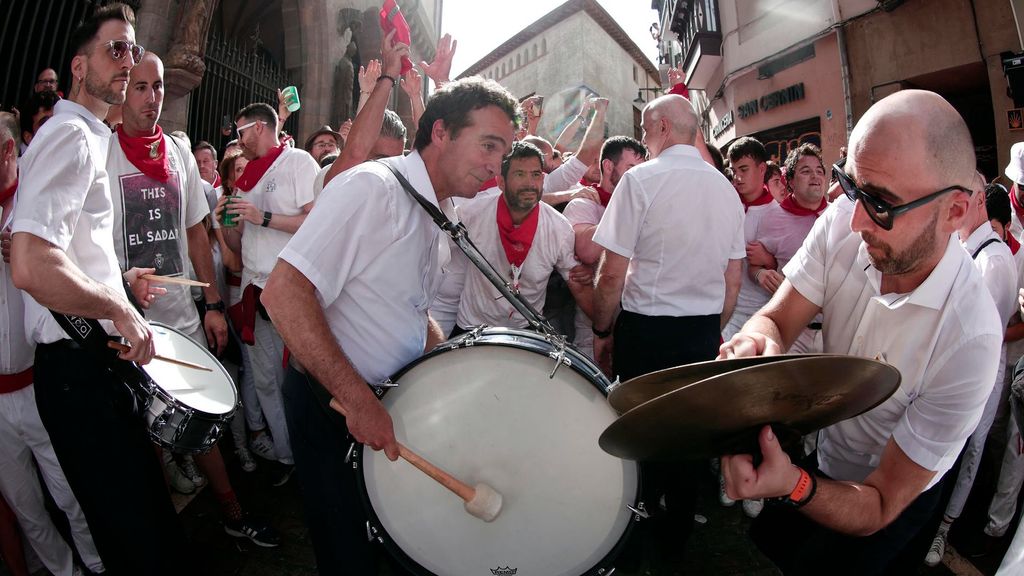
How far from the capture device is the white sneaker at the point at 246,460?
13.9ft

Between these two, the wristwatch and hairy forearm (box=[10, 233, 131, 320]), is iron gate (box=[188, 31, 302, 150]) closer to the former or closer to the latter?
hairy forearm (box=[10, 233, 131, 320])

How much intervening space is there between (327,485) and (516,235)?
6.78 ft

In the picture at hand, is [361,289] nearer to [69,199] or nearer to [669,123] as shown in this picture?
[69,199]

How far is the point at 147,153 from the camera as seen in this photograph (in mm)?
3029

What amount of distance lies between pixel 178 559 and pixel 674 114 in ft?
10.9

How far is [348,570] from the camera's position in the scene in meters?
2.13

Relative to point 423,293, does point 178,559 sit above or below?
below

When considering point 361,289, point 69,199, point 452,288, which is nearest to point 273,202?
point 452,288

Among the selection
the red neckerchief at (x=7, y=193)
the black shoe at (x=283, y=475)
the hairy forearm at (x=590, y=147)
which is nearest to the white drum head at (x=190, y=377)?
the red neckerchief at (x=7, y=193)

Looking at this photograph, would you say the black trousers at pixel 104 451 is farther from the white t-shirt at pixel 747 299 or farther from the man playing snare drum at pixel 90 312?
the white t-shirt at pixel 747 299

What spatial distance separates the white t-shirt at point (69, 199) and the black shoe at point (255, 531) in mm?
1590

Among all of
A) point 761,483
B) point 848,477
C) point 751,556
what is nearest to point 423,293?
point 761,483

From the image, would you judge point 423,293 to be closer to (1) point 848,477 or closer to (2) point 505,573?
(2) point 505,573

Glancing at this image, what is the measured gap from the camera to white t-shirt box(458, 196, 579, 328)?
12.2 ft
